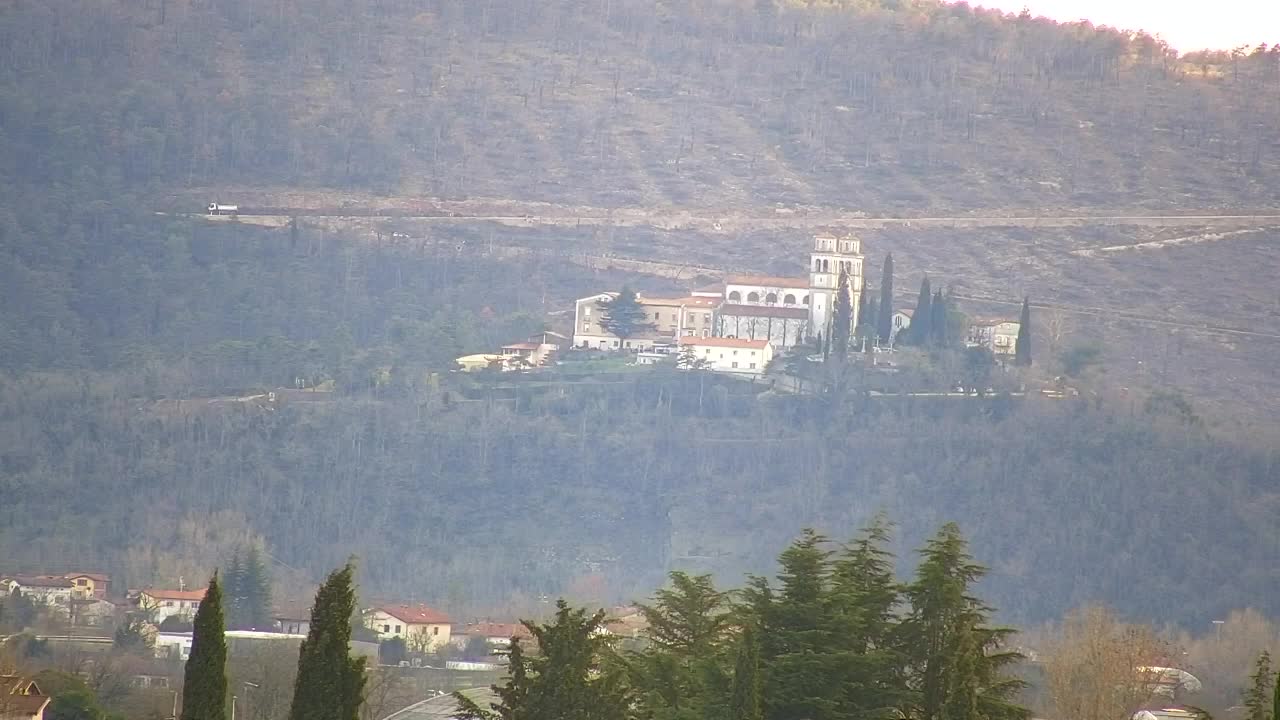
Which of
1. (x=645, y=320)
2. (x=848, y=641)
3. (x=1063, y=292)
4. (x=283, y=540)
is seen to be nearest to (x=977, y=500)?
(x=645, y=320)

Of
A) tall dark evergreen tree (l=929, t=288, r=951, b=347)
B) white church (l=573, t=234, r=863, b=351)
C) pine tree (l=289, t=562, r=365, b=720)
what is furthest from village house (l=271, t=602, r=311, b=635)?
tall dark evergreen tree (l=929, t=288, r=951, b=347)

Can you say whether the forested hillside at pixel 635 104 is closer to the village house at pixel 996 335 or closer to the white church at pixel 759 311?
the white church at pixel 759 311

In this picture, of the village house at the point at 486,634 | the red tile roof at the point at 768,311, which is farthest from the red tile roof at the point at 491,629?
the red tile roof at the point at 768,311

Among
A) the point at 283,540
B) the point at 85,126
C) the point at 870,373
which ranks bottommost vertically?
the point at 283,540

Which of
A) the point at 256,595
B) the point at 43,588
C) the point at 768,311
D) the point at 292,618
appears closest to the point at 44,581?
the point at 43,588

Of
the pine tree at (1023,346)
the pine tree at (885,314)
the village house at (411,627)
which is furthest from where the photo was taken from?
the pine tree at (1023,346)

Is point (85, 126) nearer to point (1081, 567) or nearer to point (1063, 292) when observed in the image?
point (1063, 292)
